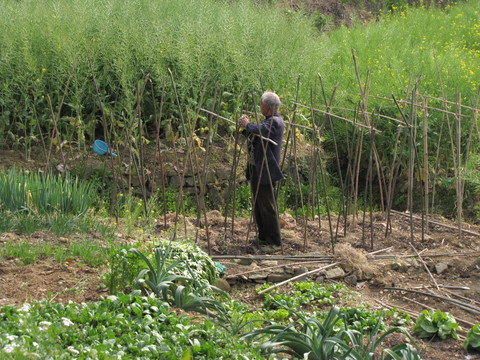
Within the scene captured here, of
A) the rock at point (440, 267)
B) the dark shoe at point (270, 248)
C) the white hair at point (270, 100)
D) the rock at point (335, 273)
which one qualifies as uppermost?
the white hair at point (270, 100)

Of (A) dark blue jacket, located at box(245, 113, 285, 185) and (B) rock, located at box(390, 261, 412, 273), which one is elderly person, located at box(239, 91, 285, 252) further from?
(B) rock, located at box(390, 261, 412, 273)

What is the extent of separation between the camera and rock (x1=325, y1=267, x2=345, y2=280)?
4.95m

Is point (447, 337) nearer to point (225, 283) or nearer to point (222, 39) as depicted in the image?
point (225, 283)

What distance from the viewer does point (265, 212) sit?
228 inches

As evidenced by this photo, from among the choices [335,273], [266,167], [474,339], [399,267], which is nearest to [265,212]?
[266,167]

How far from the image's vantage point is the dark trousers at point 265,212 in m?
5.75

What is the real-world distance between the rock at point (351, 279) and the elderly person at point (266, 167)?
788mm

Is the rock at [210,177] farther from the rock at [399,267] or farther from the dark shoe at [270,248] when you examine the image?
the rock at [399,267]

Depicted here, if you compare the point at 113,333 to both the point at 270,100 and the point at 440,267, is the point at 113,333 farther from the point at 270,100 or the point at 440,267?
the point at 440,267

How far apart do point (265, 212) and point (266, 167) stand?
1.82 feet

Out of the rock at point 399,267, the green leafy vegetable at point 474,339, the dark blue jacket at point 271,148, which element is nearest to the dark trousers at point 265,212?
the dark blue jacket at point 271,148

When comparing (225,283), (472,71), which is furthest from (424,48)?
(225,283)

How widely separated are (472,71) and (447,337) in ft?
23.4

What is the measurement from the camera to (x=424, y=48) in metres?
11.2
